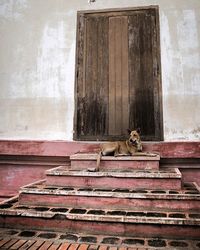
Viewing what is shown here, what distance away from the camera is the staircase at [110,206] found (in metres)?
2.71

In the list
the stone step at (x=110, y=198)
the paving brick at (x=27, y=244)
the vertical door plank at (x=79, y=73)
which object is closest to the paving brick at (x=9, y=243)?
the paving brick at (x=27, y=244)

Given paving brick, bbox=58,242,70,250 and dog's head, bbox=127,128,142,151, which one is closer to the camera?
paving brick, bbox=58,242,70,250

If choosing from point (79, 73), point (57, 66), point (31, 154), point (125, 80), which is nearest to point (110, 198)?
point (31, 154)

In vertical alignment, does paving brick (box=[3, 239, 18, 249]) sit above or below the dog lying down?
below

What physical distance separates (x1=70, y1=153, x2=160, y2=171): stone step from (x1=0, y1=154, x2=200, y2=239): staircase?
0.14 metres

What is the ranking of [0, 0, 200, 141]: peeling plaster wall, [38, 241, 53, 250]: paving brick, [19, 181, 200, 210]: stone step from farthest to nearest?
[0, 0, 200, 141]: peeling plaster wall → [19, 181, 200, 210]: stone step → [38, 241, 53, 250]: paving brick

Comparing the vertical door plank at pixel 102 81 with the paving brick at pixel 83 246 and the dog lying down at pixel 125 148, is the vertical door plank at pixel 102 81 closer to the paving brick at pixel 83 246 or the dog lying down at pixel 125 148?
the dog lying down at pixel 125 148

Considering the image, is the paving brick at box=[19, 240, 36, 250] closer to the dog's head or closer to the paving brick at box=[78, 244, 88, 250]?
the paving brick at box=[78, 244, 88, 250]

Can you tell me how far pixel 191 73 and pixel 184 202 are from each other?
2.67 metres

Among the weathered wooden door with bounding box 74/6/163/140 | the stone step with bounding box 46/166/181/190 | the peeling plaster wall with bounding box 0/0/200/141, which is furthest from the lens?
the weathered wooden door with bounding box 74/6/163/140

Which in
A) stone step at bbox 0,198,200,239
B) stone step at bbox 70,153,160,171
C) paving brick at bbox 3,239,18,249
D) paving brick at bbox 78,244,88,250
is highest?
stone step at bbox 70,153,160,171

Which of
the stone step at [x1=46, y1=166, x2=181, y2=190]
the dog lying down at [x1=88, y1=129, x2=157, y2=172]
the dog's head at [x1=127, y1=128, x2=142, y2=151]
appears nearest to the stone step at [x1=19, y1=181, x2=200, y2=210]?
the stone step at [x1=46, y1=166, x2=181, y2=190]

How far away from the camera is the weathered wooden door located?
15.9ft

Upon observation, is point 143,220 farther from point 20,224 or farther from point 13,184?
point 13,184
